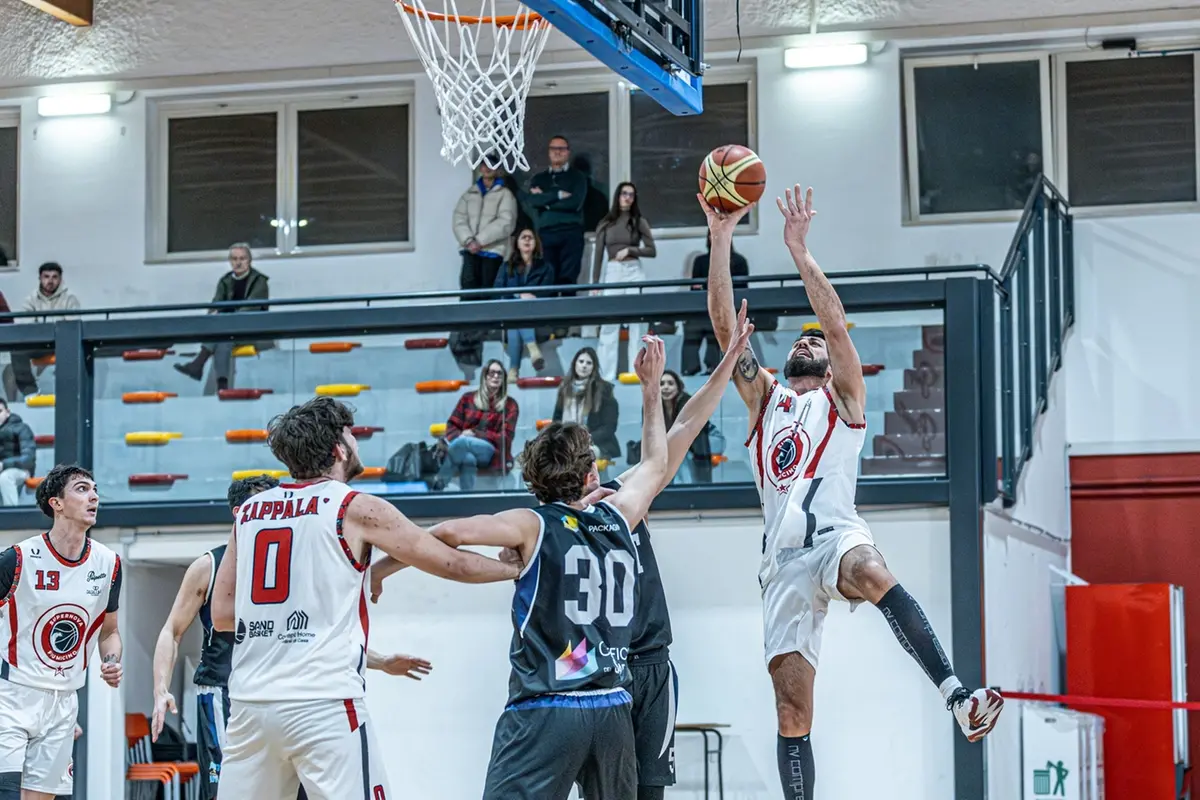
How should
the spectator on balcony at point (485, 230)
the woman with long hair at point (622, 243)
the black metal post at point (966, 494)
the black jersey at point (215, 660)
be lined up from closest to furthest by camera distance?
the black jersey at point (215, 660)
the black metal post at point (966, 494)
the woman with long hair at point (622, 243)
the spectator on balcony at point (485, 230)

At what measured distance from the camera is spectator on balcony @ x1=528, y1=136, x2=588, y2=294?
13695mm

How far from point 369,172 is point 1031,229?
696 cm

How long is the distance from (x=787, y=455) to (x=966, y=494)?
253 cm

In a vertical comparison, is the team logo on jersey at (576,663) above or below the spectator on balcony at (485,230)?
below

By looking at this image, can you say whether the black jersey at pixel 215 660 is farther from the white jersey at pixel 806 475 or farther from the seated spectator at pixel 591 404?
the white jersey at pixel 806 475

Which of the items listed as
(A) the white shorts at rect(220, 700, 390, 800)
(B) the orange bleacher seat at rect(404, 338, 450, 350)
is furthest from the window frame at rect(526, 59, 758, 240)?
(A) the white shorts at rect(220, 700, 390, 800)

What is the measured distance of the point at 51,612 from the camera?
838cm

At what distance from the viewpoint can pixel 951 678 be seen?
655 cm

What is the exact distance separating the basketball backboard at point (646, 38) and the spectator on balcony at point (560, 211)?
4.94 meters

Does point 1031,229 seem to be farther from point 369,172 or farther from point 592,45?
point 369,172

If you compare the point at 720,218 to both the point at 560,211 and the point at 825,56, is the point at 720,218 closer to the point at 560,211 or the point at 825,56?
the point at 560,211

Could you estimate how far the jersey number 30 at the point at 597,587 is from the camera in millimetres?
5695

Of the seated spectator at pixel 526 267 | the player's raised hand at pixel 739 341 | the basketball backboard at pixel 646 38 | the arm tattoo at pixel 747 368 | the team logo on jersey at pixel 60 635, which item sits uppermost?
the basketball backboard at pixel 646 38

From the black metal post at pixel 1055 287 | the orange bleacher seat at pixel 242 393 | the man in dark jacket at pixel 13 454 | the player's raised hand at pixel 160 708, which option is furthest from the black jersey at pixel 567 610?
the black metal post at pixel 1055 287
